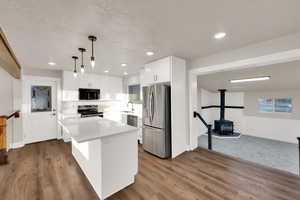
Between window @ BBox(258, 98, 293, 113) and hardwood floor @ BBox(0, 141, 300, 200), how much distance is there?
3398 mm

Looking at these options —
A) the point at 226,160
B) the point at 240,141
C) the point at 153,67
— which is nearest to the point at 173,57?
the point at 153,67

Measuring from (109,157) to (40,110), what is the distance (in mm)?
4007

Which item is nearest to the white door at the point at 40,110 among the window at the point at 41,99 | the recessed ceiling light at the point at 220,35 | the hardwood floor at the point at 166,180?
the window at the point at 41,99

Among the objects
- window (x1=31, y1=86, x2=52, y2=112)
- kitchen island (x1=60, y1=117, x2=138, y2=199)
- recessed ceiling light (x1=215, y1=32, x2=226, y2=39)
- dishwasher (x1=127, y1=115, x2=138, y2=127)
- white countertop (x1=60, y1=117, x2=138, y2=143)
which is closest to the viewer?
white countertop (x1=60, y1=117, x2=138, y2=143)

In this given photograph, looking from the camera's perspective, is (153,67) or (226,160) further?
(153,67)

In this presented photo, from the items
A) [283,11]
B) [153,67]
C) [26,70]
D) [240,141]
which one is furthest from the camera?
[240,141]

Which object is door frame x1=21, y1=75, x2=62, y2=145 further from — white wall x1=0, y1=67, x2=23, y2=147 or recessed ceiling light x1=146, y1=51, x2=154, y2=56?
recessed ceiling light x1=146, y1=51, x2=154, y2=56

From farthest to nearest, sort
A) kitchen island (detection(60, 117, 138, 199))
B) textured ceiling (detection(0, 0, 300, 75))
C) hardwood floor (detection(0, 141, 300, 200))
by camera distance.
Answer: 1. hardwood floor (detection(0, 141, 300, 200))
2. kitchen island (detection(60, 117, 138, 199))
3. textured ceiling (detection(0, 0, 300, 75))

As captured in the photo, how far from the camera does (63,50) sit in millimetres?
2654

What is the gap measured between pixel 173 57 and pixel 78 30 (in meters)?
2.00

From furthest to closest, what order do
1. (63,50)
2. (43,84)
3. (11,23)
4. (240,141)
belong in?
1. (240,141)
2. (43,84)
3. (63,50)
4. (11,23)

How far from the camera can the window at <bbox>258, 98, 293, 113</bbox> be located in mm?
4535

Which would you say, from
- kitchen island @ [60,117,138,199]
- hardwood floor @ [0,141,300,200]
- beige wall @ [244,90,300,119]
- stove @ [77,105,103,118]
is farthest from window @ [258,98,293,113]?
stove @ [77,105,103,118]

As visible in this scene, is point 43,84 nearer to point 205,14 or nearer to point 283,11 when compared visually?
point 205,14
